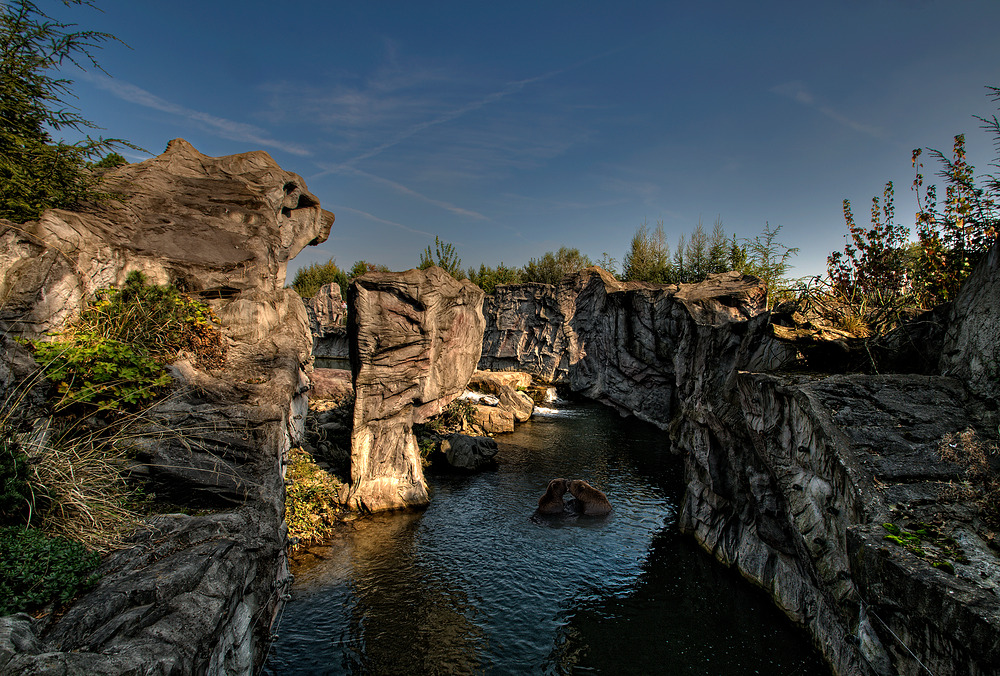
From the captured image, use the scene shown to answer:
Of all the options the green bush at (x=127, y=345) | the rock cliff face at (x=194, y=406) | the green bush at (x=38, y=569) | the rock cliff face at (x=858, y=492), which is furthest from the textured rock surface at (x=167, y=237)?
the rock cliff face at (x=858, y=492)

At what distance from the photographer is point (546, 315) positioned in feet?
143

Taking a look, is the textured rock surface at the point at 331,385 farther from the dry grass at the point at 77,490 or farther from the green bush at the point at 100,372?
the dry grass at the point at 77,490

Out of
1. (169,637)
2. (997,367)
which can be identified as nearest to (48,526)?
(169,637)

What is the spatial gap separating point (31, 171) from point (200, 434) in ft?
19.3

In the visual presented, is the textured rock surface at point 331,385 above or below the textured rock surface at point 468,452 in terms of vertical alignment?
above

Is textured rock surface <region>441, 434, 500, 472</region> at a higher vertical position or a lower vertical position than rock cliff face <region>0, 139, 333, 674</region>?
lower

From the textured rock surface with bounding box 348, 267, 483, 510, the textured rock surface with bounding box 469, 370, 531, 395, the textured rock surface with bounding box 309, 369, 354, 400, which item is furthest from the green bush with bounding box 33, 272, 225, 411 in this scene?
the textured rock surface with bounding box 469, 370, 531, 395

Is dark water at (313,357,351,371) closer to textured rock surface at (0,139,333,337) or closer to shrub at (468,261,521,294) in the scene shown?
shrub at (468,261,521,294)

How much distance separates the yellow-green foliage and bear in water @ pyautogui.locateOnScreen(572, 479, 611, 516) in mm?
8060

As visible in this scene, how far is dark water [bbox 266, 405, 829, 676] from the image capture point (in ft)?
29.8

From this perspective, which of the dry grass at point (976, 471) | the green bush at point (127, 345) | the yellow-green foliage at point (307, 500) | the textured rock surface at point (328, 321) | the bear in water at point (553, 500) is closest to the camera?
the dry grass at point (976, 471)

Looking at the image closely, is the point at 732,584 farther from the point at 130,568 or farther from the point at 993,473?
the point at 130,568

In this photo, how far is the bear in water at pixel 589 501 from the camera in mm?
15688

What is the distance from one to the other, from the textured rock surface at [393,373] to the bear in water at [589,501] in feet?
17.7
